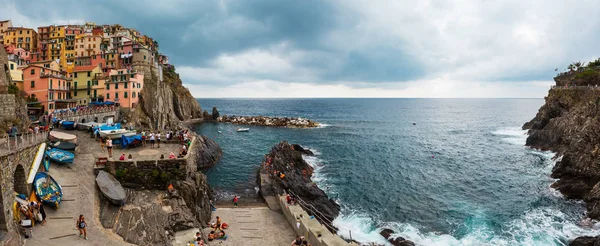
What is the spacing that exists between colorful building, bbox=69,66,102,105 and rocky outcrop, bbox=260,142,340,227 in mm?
42174

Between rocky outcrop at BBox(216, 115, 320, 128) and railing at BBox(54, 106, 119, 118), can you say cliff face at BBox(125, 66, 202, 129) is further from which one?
rocky outcrop at BBox(216, 115, 320, 128)

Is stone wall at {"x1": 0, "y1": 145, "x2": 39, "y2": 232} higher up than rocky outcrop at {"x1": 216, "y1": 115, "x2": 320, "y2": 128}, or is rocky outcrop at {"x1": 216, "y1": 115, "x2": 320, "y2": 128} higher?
stone wall at {"x1": 0, "y1": 145, "x2": 39, "y2": 232}

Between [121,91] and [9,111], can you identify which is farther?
[121,91]

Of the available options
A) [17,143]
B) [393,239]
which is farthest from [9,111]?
[393,239]

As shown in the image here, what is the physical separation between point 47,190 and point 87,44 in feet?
293

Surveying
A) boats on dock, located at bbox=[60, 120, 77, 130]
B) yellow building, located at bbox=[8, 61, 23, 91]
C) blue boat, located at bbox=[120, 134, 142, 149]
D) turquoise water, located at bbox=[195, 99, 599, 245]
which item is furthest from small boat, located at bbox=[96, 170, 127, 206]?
yellow building, located at bbox=[8, 61, 23, 91]

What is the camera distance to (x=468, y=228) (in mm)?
30531

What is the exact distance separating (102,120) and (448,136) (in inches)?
3477

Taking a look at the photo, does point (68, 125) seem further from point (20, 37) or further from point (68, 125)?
point (20, 37)

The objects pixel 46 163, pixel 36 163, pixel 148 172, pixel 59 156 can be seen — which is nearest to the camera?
pixel 36 163

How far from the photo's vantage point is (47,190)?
735 inches

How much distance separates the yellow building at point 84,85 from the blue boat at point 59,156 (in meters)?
45.0

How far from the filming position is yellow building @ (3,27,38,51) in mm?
93938

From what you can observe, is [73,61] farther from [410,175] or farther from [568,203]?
[568,203]
